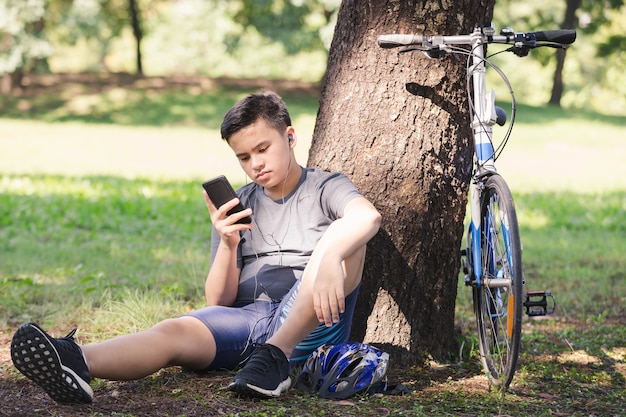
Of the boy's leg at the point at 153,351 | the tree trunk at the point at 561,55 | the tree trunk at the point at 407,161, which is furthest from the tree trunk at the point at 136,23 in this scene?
the boy's leg at the point at 153,351

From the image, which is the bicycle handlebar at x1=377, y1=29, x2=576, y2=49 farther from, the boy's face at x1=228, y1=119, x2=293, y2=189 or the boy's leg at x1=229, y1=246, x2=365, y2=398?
the boy's leg at x1=229, y1=246, x2=365, y2=398

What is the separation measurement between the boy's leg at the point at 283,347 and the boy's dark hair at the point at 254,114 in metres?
0.75

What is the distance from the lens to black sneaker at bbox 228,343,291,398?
9.96ft

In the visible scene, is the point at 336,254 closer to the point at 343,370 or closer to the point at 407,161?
the point at 343,370

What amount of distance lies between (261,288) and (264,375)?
2.08ft

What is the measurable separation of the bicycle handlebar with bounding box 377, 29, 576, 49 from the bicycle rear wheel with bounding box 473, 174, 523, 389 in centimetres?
63

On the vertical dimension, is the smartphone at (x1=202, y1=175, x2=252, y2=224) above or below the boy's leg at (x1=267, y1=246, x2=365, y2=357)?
above

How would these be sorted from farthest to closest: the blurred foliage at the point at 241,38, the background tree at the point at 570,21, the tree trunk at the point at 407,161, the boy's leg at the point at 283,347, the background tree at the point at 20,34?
the background tree at the point at 570,21 < the blurred foliage at the point at 241,38 < the background tree at the point at 20,34 < the tree trunk at the point at 407,161 < the boy's leg at the point at 283,347

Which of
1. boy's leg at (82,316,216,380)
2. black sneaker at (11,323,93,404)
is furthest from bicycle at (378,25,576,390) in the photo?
black sneaker at (11,323,93,404)

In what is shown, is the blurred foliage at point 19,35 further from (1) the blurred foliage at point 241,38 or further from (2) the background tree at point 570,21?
(2) the background tree at point 570,21

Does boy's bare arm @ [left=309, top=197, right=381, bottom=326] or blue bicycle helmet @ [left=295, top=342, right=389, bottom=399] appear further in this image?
blue bicycle helmet @ [left=295, top=342, right=389, bottom=399]

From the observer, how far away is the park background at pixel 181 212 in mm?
3381

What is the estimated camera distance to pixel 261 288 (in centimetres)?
364

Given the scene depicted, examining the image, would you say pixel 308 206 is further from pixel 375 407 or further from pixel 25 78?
pixel 25 78
